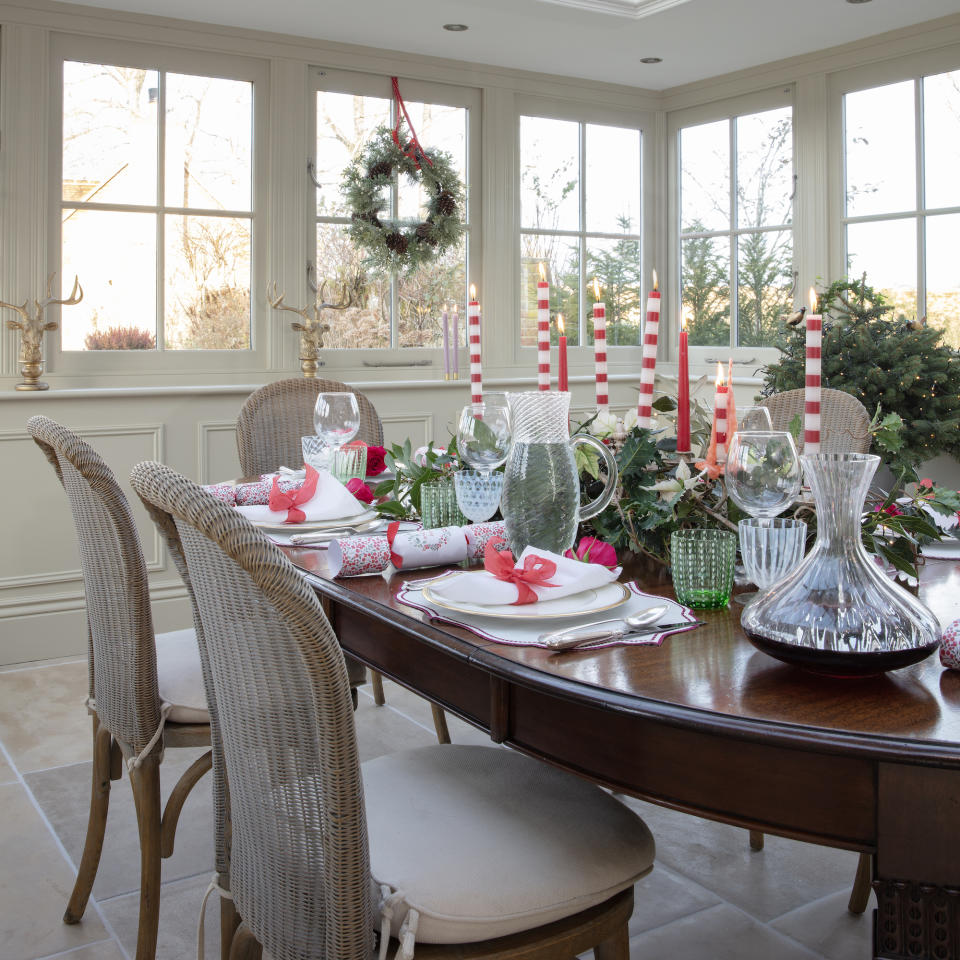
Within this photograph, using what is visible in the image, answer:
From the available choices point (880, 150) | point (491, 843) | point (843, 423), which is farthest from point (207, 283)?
point (491, 843)

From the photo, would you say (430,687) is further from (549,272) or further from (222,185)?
(549,272)

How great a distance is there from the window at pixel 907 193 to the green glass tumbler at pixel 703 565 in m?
3.10

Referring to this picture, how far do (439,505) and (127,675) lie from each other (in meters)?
0.57

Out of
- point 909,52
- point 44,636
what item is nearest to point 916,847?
point 44,636

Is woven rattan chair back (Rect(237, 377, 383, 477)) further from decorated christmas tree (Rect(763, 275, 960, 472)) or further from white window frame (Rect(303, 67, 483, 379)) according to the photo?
decorated christmas tree (Rect(763, 275, 960, 472))

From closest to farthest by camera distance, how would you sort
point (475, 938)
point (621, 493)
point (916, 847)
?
point (916, 847)
point (475, 938)
point (621, 493)

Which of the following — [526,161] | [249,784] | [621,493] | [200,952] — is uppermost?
[526,161]

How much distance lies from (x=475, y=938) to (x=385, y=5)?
3.38 m

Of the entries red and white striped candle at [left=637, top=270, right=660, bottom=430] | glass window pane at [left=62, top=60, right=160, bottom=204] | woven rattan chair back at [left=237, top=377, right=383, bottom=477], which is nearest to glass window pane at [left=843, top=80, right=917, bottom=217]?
woven rattan chair back at [left=237, top=377, right=383, bottom=477]

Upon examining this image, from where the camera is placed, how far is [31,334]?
3549 mm

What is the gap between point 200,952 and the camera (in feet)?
4.21

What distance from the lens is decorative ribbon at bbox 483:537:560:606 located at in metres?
1.26

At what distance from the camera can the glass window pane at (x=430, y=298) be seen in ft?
14.5

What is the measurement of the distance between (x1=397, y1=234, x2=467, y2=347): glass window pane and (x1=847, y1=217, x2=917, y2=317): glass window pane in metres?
1.64
